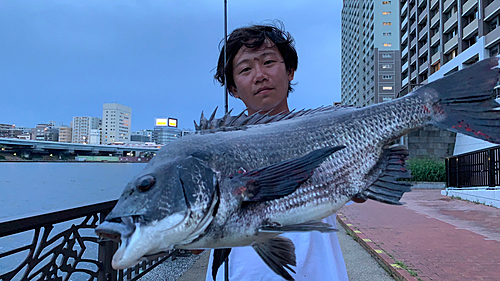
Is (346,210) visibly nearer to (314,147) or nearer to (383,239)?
(383,239)

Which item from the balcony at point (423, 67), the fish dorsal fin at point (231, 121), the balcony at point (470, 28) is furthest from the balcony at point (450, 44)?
the fish dorsal fin at point (231, 121)

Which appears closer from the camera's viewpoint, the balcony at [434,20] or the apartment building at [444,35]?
the apartment building at [444,35]

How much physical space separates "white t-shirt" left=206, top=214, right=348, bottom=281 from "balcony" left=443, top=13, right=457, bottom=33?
36357 millimetres

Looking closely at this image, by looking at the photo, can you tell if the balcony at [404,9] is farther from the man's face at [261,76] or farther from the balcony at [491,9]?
the man's face at [261,76]

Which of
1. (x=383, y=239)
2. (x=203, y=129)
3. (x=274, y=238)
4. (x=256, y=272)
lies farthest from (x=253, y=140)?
(x=383, y=239)

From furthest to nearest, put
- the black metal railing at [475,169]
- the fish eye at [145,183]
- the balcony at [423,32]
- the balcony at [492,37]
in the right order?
the balcony at [423,32] < the balcony at [492,37] < the black metal railing at [475,169] < the fish eye at [145,183]

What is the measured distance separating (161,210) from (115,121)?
24747 mm

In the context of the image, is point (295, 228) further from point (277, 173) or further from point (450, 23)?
point (450, 23)

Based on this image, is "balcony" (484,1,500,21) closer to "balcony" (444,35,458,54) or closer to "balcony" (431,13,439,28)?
"balcony" (444,35,458,54)

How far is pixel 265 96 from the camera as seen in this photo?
1748 millimetres

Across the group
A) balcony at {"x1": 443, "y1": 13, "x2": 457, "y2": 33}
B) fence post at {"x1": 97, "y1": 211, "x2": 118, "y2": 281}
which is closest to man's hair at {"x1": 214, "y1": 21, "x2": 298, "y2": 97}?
fence post at {"x1": 97, "y1": 211, "x2": 118, "y2": 281}

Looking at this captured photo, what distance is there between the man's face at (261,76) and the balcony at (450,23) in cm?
3612

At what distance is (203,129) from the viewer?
4.01 ft

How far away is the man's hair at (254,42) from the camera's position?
1.80 meters
